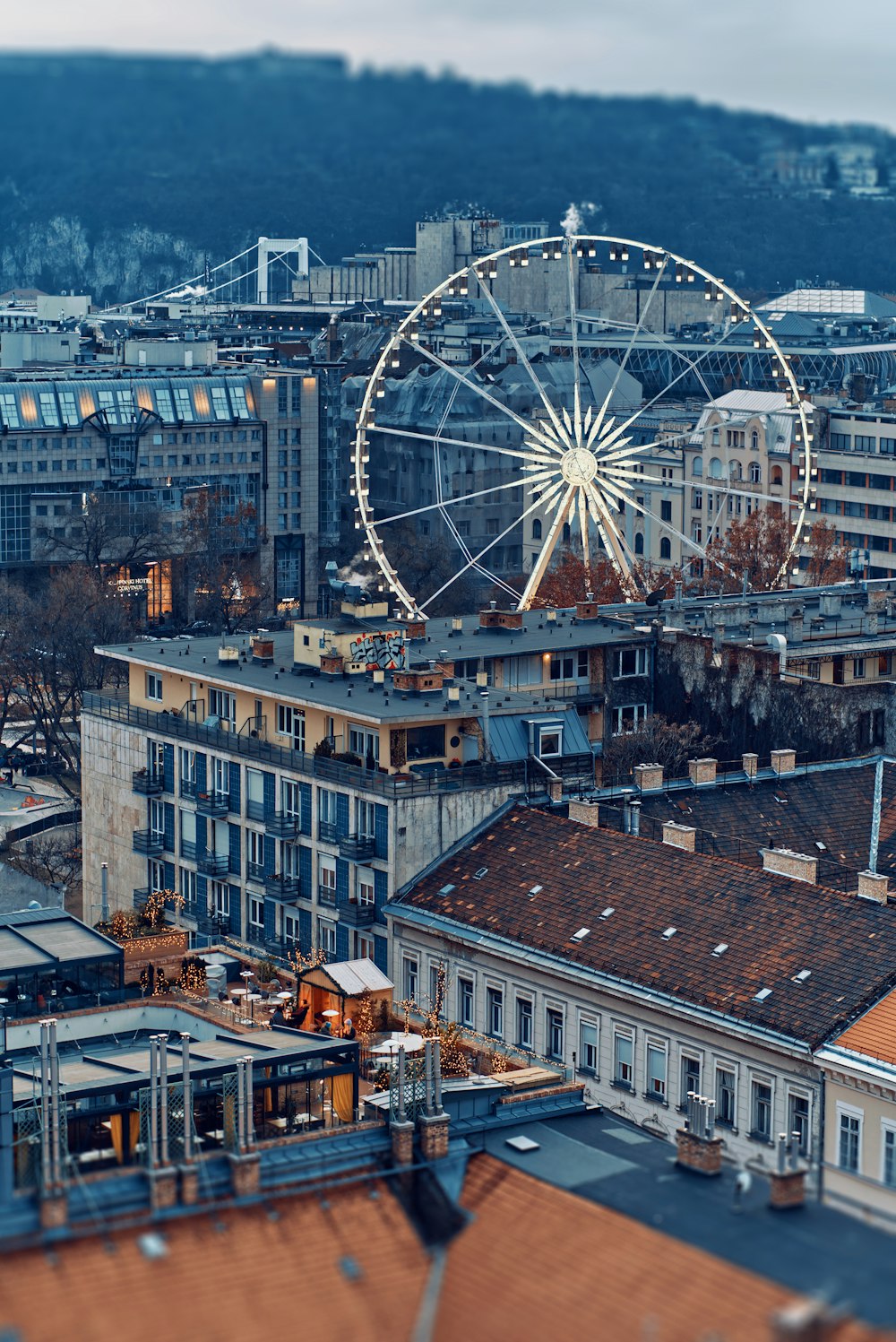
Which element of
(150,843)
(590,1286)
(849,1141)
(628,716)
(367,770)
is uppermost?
(590,1286)

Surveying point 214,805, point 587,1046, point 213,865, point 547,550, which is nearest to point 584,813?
point 587,1046

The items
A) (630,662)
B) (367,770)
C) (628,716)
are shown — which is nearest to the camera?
(367,770)

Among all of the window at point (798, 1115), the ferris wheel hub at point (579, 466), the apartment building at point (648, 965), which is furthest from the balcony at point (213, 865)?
the ferris wheel hub at point (579, 466)

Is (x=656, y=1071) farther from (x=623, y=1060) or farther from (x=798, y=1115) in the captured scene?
(x=798, y=1115)

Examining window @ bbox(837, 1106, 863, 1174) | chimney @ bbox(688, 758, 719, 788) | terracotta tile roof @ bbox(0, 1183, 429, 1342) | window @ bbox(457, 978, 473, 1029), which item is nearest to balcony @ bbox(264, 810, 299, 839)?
window @ bbox(457, 978, 473, 1029)

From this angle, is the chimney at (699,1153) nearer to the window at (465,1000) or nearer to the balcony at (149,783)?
the window at (465,1000)

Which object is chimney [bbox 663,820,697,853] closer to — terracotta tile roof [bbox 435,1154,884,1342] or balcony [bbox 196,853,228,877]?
balcony [bbox 196,853,228,877]
